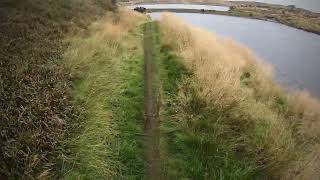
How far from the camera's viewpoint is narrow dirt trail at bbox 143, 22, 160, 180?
8469 mm

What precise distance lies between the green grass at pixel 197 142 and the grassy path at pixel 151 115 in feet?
0.54

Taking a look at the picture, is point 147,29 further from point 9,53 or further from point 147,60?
point 9,53

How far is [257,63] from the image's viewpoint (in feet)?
67.4

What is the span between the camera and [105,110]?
995cm

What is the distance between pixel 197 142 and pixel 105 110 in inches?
95.1

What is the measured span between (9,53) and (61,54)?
6.66 ft

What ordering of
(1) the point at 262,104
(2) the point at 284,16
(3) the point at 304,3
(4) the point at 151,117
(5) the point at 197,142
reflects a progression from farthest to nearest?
1. (3) the point at 304,3
2. (2) the point at 284,16
3. (1) the point at 262,104
4. (4) the point at 151,117
5. (5) the point at 197,142

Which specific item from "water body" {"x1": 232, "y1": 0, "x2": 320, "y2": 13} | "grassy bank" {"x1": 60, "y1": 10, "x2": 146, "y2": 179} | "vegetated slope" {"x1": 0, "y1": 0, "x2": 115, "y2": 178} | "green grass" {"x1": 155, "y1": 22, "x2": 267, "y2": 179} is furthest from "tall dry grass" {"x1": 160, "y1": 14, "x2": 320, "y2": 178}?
"water body" {"x1": 232, "y1": 0, "x2": 320, "y2": 13}

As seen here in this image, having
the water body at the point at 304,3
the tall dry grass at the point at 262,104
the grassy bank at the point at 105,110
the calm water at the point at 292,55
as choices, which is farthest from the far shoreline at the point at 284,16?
the grassy bank at the point at 105,110

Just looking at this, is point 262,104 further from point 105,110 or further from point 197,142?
point 105,110

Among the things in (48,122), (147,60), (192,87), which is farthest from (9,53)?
(147,60)

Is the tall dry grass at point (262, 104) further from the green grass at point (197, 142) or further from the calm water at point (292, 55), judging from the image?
the calm water at point (292, 55)

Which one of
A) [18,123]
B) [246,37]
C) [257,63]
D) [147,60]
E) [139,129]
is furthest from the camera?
[246,37]

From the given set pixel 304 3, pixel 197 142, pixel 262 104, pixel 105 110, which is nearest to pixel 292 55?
pixel 262 104
